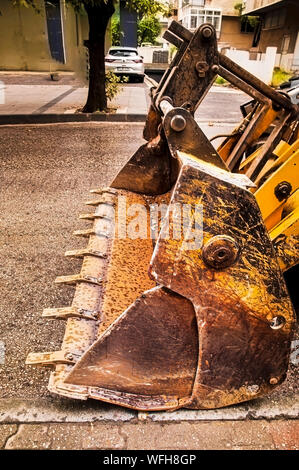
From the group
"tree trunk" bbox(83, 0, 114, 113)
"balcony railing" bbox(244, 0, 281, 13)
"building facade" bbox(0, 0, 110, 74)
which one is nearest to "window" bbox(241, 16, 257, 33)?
"balcony railing" bbox(244, 0, 281, 13)

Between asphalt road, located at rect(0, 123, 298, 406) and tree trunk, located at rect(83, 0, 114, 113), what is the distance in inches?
78.3

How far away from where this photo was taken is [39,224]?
148 inches

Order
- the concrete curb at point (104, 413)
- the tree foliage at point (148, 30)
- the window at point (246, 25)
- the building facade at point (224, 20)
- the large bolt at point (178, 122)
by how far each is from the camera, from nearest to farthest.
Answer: the large bolt at point (178, 122)
the concrete curb at point (104, 413)
the tree foliage at point (148, 30)
the window at point (246, 25)
the building facade at point (224, 20)

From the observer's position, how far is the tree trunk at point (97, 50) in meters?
8.12

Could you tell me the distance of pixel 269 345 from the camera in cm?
155

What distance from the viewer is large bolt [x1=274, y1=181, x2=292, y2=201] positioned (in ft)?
7.61

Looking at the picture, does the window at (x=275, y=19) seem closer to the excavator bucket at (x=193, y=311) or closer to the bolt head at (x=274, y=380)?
the excavator bucket at (x=193, y=311)

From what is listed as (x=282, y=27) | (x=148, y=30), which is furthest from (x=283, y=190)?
(x=148, y=30)

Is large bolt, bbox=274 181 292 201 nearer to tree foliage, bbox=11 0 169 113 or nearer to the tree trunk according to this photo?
tree foliage, bbox=11 0 169 113

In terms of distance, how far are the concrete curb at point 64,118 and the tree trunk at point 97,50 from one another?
464mm

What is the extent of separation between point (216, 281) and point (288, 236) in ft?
2.58

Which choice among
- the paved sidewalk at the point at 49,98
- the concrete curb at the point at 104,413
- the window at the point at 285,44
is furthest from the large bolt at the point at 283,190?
the window at the point at 285,44
